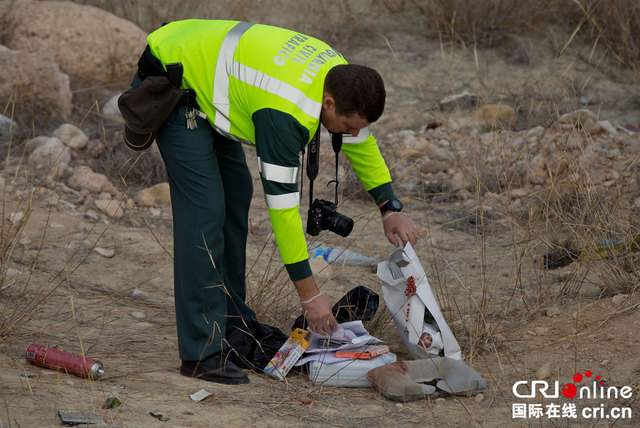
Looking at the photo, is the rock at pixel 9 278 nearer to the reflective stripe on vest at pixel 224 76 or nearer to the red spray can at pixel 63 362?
the red spray can at pixel 63 362

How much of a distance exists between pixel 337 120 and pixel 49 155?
4015 millimetres

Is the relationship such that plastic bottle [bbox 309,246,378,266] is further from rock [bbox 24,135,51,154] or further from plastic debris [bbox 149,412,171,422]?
rock [bbox 24,135,51,154]

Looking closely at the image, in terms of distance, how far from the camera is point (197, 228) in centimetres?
331

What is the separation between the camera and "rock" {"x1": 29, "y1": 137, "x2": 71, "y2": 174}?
251 inches

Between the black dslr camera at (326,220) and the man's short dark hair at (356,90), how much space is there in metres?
0.50

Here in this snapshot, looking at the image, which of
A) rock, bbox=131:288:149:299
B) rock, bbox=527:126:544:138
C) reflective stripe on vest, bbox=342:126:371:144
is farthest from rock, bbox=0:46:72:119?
reflective stripe on vest, bbox=342:126:371:144

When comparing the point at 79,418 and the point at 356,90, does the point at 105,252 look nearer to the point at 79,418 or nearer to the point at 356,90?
the point at 79,418

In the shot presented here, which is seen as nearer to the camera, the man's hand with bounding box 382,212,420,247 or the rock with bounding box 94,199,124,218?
the man's hand with bounding box 382,212,420,247

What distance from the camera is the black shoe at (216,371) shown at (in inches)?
134

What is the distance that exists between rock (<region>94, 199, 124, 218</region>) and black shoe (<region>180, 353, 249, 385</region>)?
268 centimetres

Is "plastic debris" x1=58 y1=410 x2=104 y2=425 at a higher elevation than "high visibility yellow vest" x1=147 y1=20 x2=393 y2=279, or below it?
below

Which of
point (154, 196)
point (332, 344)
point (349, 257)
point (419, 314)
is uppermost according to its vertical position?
point (419, 314)

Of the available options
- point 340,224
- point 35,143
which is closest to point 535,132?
point 340,224

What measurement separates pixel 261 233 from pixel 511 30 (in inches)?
178
